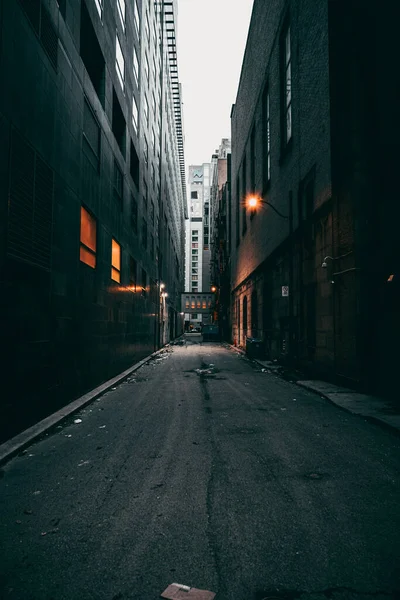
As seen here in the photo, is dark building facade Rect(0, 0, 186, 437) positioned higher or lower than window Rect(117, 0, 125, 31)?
→ lower

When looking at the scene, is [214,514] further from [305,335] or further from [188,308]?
[188,308]

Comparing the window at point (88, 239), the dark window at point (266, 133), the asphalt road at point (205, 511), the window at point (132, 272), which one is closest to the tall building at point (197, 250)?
the dark window at point (266, 133)

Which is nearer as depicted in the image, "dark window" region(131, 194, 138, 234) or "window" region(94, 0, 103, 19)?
"window" region(94, 0, 103, 19)

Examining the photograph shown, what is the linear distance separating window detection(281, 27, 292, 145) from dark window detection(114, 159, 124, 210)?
7714 mm

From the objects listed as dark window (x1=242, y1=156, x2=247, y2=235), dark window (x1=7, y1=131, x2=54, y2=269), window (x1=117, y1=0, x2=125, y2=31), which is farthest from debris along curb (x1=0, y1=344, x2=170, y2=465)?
dark window (x1=242, y1=156, x2=247, y2=235)

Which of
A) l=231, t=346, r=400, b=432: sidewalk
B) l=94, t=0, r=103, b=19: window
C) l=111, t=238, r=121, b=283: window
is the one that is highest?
l=94, t=0, r=103, b=19: window

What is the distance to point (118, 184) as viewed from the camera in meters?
14.4

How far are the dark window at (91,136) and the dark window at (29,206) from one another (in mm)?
3322

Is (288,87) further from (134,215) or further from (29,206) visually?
(29,206)

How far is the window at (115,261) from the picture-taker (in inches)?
510

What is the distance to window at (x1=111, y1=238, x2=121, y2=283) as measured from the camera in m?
13.0

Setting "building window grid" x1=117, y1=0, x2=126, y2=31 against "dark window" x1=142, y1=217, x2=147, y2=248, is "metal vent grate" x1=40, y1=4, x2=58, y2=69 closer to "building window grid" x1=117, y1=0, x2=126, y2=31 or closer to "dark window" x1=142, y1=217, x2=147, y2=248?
"building window grid" x1=117, y1=0, x2=126, y2=31

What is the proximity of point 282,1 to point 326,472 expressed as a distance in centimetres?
2073

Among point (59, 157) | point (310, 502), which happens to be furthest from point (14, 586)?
point (59, 157)
